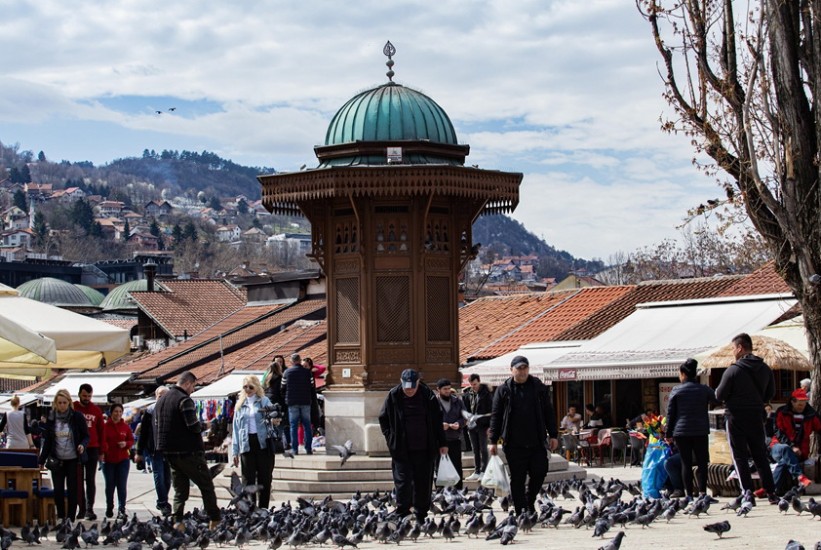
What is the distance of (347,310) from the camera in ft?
65.6

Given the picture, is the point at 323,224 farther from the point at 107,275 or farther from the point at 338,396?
the point at 107,275

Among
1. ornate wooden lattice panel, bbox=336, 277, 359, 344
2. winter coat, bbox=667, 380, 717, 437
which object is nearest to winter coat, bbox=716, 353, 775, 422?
winter coat, bbox=667, 380, 717, 437

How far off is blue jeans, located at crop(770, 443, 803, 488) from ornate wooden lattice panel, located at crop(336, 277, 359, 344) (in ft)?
23.2

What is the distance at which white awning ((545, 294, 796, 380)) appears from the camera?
2498cm

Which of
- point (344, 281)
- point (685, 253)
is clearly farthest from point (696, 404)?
point (685, 253)

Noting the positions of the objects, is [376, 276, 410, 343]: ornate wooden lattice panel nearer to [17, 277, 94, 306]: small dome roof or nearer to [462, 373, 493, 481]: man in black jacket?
[462, 373, 493, 481]: man in black jacket

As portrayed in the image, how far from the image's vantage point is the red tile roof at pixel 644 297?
29.6 meters

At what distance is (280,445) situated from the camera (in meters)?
18.7

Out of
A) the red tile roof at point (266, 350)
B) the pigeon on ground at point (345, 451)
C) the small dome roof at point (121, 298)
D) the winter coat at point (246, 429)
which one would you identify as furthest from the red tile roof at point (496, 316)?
the small dome roof at point (121, 298)

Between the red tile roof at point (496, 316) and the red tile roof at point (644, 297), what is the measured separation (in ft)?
9.35

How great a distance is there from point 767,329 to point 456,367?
6312 millimetres

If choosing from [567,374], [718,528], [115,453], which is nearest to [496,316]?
[567,374]

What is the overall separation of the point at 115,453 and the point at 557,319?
18087mm

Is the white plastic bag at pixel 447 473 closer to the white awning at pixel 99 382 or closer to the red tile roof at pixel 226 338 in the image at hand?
the red tile roof at pixel 226 338
